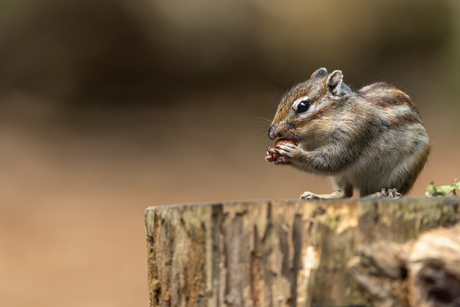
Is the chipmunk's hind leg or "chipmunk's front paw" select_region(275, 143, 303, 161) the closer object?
"chipmunk's front paw" select_region(275, 143, 303, 161)

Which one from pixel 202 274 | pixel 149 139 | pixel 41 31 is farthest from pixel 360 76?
pixel 202 274

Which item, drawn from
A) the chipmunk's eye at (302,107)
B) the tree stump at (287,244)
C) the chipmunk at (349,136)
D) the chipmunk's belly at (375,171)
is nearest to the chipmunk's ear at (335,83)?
the chipmunk at (349,136)

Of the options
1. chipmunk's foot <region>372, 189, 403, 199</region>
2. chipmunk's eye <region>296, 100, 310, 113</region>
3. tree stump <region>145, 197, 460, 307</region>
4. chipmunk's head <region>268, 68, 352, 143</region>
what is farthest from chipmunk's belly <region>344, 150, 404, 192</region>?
tree stump <region>145, 197, 460, 307</region>

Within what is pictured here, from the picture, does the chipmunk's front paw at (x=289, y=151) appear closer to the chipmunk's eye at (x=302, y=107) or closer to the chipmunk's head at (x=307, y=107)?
the chipmunk's head at (x=307, y=107)

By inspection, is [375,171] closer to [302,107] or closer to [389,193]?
[389,193]

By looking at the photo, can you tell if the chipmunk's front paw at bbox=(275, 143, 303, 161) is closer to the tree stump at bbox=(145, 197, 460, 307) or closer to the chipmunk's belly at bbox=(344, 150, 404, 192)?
the chipmunk's belly at bbox=(344, 150, 404, 192)

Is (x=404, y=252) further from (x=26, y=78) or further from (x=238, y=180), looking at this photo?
(x=26, y=78)

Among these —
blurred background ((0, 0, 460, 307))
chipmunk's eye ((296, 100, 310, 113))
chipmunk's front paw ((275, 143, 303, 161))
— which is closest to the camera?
chipmunk's front paw ((275, 143, 303, 161))
